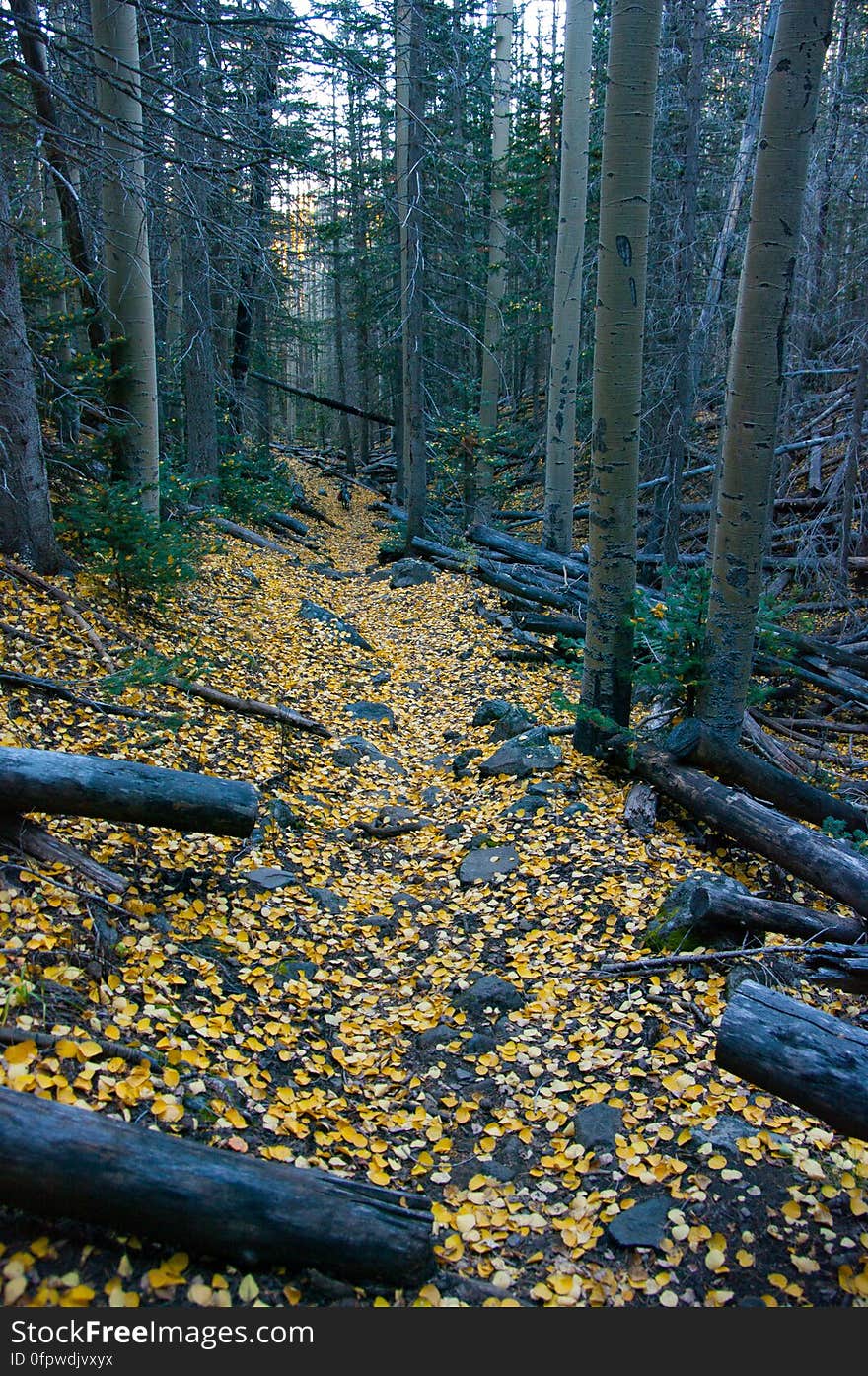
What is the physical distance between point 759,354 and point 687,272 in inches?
255

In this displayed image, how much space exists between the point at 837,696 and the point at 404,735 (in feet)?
15.5

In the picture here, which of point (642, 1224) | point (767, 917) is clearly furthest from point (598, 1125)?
point (767, 917)

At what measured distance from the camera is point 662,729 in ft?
20.1

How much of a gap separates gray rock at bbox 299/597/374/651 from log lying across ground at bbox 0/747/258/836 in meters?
6.11

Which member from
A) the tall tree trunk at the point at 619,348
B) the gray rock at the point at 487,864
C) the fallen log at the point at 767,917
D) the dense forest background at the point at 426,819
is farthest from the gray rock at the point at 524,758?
the fallen log at the point at 767,917

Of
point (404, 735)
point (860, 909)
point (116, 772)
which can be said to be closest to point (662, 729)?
point (860, 909)

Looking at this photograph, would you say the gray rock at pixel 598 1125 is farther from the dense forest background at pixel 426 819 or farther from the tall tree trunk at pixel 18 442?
the tall tree trunk at pixel 18 442

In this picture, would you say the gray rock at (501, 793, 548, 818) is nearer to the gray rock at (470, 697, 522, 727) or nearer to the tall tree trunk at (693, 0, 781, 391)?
the gray rock at (470, 697, 522, 727)

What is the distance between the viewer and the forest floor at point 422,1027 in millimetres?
2582

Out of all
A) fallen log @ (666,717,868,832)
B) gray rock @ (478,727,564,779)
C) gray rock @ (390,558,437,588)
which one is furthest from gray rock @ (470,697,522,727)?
gray rock @ (390,558,437,588)

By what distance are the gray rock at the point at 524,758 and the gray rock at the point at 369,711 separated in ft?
5.35

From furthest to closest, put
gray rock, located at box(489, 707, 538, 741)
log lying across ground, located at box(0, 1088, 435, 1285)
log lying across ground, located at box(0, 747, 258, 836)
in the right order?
gray rock, located at box(489, 707, 538, 741) < log lying across ground, located at box(0, 747, 258, 836) < log lying across ground, located at box(0, 1088, 435, 1285)

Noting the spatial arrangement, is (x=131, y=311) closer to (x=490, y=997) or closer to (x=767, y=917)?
(x=490, y=997)

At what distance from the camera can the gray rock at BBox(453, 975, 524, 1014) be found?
162 inches
